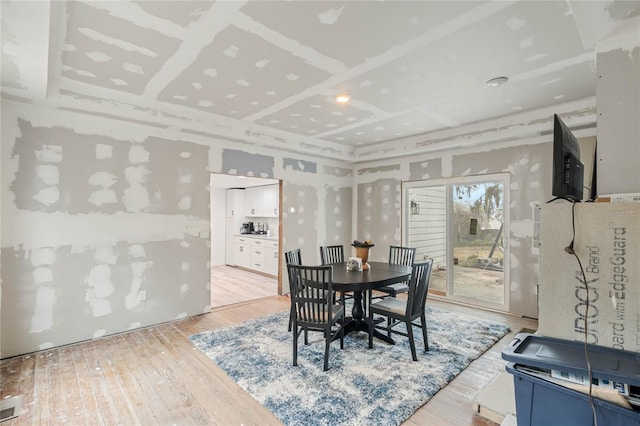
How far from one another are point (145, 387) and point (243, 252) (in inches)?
200

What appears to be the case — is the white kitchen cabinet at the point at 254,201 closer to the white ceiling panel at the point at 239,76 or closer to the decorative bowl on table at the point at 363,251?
the white ceiling panel at the point at 239,76

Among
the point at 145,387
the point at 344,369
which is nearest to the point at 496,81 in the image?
the point at 344,369

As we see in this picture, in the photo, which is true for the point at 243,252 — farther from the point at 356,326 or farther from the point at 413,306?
the point at 413,306

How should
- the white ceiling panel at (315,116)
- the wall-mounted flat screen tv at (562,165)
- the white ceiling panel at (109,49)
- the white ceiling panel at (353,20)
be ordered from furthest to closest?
the white ceiling panel at (315,116) → the white ceiling panel at (109,49) → the white ceiling panel at (353,20) → the wall-mounted flat screen tv at (562,165)

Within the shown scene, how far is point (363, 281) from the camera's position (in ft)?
10.0

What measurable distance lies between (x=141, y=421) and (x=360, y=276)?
2.21 metres

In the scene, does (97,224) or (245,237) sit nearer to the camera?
(97,224)

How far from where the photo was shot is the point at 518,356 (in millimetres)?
1262

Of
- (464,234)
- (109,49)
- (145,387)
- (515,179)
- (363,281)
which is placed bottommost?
(145,387)

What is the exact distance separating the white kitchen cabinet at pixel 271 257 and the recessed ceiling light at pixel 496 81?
4754 millimetres

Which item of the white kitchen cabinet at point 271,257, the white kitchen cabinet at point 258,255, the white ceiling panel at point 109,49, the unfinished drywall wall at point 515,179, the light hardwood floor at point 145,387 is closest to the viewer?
the white ceiling panel at point 109,49

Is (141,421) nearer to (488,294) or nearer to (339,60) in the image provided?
(339,60)

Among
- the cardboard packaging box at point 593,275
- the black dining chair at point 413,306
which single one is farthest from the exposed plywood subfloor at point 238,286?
the cardboard packaging box at point 593,275

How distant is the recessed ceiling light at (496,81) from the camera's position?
9.36 feet
